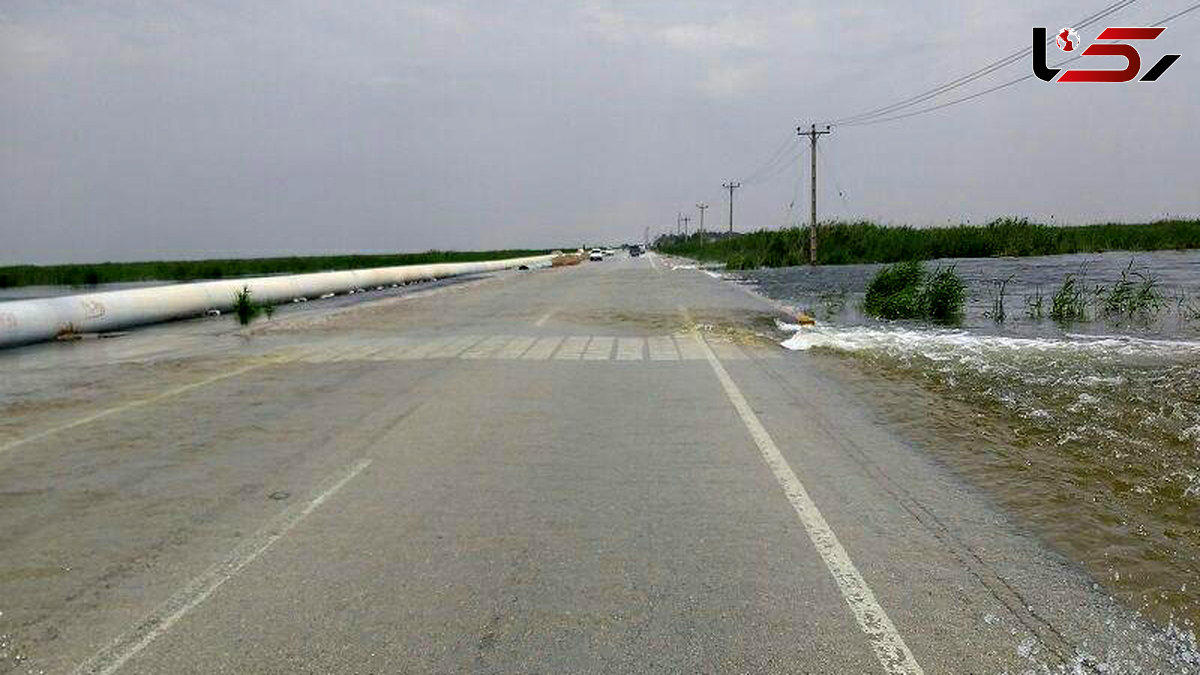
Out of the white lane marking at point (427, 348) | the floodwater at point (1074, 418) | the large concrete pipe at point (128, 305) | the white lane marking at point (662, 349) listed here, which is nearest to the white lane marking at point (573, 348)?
the white lane marking at point (662, 349)

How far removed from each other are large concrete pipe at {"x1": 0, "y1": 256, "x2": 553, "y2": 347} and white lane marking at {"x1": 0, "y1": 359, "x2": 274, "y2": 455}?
6.15 metres

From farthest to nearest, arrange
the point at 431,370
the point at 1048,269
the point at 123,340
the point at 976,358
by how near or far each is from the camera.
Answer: the point at 1048,269 → the point at 123,340 → the point at 976,358 → the point at 431,370

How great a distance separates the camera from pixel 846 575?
4.36m

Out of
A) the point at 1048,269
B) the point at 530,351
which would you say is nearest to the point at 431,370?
the point at 530,351

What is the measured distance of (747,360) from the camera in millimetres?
12578

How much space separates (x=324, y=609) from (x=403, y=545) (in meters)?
0.85

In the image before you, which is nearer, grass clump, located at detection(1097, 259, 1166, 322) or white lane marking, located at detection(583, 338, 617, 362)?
white lane marking, located at detection(583, 338, 617, 362)

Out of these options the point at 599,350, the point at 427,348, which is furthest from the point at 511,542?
the point at 427,348

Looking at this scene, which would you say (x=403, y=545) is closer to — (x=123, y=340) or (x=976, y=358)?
(x=976, y=358)

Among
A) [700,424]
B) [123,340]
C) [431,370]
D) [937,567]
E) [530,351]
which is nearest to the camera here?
[937,567]

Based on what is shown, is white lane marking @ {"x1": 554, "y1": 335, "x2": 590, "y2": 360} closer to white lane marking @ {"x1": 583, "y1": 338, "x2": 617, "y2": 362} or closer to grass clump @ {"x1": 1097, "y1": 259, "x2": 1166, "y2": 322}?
white lane marking @ {"x1": 583, "y1": 338, "x2": 617, "y2": 362}

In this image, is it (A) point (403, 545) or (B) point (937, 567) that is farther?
(A) point (403, 545)

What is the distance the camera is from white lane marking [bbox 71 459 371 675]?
11.7 ft

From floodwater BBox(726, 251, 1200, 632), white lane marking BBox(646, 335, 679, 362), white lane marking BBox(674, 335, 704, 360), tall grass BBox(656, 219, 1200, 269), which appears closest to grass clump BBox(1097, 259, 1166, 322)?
floodwater BBox(726, 251, 1200, 632)
